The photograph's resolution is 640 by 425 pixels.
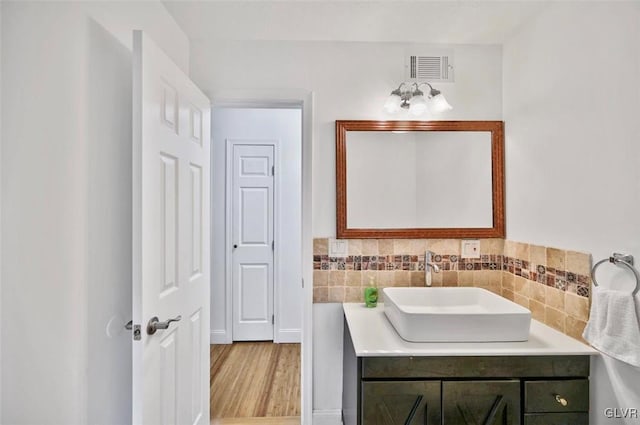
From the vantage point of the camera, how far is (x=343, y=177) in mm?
1958

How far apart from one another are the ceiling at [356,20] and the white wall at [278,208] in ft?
4.27

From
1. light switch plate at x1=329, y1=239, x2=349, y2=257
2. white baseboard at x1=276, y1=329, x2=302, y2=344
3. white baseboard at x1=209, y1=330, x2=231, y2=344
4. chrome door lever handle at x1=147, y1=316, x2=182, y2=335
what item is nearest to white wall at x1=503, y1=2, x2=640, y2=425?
light switch plate at x1=329, y1=239, x2=349, y2=257

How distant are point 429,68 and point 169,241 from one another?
1.66m

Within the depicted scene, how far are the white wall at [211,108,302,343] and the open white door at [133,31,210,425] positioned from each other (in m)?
1.39

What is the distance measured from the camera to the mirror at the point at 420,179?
197 centimetres

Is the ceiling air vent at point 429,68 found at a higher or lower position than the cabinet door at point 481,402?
higher

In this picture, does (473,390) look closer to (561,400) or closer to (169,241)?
(561,400)

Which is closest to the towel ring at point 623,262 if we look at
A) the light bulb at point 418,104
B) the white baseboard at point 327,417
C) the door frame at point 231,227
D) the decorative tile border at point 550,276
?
the decorative tile border at point 550,276

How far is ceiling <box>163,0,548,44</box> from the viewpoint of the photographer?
5.36 ft

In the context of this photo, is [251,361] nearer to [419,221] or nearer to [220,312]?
[220,312]

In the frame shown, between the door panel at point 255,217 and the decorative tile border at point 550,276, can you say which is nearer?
the decorative tile border at point 550,276

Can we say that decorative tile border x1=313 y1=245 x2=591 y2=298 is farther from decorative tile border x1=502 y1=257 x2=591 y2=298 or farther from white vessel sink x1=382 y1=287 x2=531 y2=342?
white vessel sink x1=382 y1=287 x2=531 y2=342

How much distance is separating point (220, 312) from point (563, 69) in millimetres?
3097

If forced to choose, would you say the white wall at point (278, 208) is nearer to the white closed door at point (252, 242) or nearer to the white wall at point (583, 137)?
the white closed door at point (252, 242)
